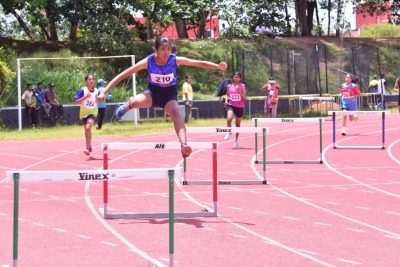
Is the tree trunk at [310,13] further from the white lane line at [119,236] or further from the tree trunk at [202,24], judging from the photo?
the white lane line at [119,236]

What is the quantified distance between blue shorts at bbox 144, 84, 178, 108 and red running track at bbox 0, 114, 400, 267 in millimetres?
1333

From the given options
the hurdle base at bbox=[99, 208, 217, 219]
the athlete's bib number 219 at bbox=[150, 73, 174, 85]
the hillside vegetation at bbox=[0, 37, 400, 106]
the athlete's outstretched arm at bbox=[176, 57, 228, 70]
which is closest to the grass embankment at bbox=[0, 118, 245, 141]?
the hillside vegetation at bbox=[0, 37, 400, 106]

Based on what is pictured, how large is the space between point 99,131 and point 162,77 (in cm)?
1575

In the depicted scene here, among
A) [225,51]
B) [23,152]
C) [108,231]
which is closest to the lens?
[108,231]

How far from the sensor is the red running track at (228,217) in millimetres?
8016

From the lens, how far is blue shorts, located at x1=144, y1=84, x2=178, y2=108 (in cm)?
1076

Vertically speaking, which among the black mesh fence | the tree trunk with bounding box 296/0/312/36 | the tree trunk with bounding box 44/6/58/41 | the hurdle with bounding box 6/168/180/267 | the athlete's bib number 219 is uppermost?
the tree trunk with bounding box 296/0/312/36

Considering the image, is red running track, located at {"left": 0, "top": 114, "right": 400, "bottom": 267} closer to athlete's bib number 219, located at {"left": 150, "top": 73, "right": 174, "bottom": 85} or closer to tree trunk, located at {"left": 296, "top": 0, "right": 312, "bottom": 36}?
athlete's bib number 219, located at {"left": 150, "top": 73, "right": 174, "bottom": 85}

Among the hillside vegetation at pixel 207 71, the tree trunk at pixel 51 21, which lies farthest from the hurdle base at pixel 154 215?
the tree trunk at pixel 51 21

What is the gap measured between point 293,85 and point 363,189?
25615 millimetres

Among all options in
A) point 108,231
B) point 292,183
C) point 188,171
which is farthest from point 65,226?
point 188,171

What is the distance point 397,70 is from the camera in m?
47.6

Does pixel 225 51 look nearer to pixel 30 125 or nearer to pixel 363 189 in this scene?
pixel 30 125

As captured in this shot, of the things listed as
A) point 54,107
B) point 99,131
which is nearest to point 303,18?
point 54,107
